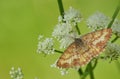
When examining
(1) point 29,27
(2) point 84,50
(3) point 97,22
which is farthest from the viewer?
(1) point 29,27

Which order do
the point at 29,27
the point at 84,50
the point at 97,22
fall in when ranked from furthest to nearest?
the point at 29,27, the point at 97,22, the point at 84,50

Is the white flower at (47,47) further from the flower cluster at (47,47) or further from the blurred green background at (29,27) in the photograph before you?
the blurred green background at (29,27)

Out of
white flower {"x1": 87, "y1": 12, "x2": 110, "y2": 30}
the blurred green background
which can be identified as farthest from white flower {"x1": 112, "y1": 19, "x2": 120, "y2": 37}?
the blurred green background

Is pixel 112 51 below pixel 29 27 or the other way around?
below

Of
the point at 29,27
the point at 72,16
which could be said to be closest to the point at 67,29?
the point at 72,16

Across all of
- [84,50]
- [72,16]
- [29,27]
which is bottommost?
[84,50]

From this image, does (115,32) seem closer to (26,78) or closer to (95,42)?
(95,42)

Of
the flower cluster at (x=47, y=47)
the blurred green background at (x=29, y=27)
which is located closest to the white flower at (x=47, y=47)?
the flower cluster at (x=47, y=47)

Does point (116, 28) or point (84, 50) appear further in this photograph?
point (116, 28)

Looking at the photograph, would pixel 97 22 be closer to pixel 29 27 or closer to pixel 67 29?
Result: pixel 67 29
